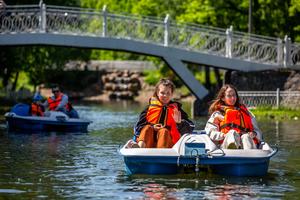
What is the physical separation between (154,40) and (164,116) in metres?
24.0

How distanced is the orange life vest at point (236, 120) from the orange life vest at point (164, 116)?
81 cm

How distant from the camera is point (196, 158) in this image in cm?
1558

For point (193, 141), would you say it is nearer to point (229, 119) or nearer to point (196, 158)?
point (196, 158)

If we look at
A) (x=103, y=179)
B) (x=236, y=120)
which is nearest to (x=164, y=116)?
(x=236, y=120)

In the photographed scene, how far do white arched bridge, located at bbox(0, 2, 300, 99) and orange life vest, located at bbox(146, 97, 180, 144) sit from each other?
71.8 ft

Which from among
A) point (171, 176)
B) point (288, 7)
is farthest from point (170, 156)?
point (288, 7)

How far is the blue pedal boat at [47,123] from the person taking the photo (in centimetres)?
2889

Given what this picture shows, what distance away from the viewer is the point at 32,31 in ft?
128

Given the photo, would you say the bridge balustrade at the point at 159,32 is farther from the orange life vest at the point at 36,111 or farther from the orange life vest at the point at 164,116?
the orange life vest at the point at 164,116

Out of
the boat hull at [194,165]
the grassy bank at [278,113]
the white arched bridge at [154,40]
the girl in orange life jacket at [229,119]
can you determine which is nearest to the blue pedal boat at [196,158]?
the boat hull at [194,165]

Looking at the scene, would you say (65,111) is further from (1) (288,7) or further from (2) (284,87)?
(1) (288,7)

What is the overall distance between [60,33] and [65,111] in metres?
9.48

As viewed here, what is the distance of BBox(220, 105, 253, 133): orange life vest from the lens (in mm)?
16922

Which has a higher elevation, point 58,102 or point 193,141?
point 58,102
